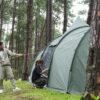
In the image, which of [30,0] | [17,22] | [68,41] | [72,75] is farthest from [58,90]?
[17,22]

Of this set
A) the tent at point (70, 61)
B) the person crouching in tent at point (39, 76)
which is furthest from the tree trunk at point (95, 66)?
the person crouching in tent at point (39, 76)

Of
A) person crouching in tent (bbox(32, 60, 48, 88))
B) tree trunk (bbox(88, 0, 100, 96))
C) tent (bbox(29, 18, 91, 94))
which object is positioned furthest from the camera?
person crouching in tent (bbox(32, 60, 48, 88))

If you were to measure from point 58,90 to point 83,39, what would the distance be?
2.02 metres

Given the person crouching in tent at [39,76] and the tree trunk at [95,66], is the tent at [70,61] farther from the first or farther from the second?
the tree trunk at [95,66]

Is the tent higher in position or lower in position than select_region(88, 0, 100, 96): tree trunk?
lower

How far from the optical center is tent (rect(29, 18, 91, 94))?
1077cm

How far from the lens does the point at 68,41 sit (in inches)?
463

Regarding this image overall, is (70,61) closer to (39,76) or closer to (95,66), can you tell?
(39,76)

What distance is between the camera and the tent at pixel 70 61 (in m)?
10.8

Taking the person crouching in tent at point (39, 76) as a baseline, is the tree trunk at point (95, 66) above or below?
above

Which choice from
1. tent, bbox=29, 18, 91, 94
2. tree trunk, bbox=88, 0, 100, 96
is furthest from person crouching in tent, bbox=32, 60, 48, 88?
tree trunk, bbox=88, 0, 100, 96

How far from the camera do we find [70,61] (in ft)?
35.8

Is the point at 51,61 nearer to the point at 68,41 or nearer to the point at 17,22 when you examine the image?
the point at 68,41

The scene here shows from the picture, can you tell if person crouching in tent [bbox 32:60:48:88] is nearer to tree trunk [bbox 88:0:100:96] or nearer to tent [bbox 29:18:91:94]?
tent [bbox 29:18:91:94]
